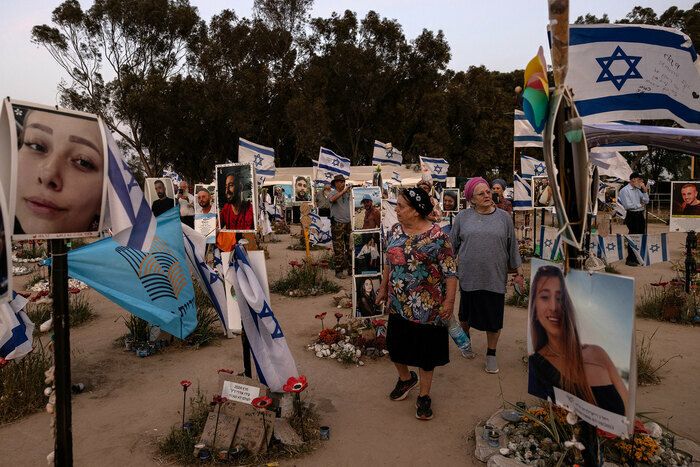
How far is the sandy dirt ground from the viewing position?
11.4 feet

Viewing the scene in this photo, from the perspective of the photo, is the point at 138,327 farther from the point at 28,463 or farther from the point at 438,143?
the point at 438,143

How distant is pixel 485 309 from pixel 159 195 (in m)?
7.08

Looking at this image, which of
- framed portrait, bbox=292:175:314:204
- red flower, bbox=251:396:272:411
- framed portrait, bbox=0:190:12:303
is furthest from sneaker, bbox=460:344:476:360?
framed portrait, bbox=292:175:314:204

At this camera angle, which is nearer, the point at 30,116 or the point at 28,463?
the point at 30,116

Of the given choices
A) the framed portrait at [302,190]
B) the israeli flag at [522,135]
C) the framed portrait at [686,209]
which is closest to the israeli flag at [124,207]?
the framed portrait at [686,209]

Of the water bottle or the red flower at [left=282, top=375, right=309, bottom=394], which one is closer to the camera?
the red flower at [left=282, top=375, right=309, bottom=394]

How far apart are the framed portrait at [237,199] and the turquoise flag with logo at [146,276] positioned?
154 centimetres

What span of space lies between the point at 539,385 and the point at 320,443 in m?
1.85

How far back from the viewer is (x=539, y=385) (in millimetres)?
2318

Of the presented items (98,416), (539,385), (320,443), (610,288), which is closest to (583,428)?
(539,385)

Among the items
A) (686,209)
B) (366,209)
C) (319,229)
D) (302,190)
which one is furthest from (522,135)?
(302,190)

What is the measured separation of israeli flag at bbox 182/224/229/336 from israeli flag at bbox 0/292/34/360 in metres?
1.58

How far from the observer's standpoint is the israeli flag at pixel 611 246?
7.04 metres

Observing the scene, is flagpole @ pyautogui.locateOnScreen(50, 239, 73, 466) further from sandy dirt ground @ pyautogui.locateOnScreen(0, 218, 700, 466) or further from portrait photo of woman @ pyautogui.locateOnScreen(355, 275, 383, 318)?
portrait photo of woman @ pyautogui.locateOnScreen(355, 275, 383, 318)
